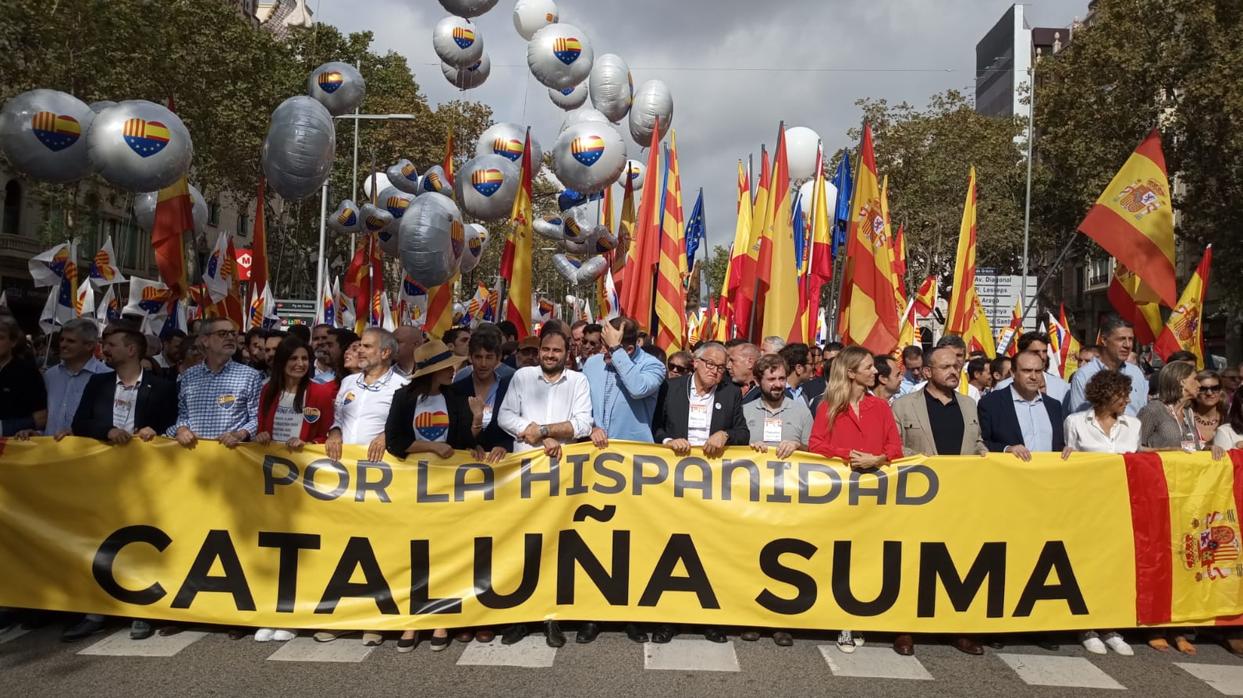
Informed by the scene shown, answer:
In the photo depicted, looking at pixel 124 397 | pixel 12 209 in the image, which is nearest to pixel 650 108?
pixel 124 397

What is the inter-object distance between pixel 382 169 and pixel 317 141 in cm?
2225

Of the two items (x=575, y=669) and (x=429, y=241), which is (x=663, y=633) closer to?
(x=575, y=669)

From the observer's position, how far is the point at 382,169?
34.8m

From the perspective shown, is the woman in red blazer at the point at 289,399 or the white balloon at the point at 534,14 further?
the white balloon at the point at 534,14

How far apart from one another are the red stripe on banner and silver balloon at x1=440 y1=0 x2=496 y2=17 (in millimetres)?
14282

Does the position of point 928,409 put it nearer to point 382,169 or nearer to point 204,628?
point 204,628

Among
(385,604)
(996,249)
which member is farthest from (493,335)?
(996,249)

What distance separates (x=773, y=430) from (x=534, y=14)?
13916mm

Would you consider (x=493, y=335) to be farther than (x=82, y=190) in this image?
No

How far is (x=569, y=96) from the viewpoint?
1791cm

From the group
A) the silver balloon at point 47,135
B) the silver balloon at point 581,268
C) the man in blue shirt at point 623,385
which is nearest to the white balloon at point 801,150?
the silver balloon at point 581,268

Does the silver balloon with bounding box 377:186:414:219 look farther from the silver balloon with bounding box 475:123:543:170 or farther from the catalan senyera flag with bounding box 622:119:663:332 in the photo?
the catalan senyera flag with bounding box 622:119:663:332

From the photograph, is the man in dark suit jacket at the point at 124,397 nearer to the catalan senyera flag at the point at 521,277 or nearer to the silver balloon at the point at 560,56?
the catalan senyera flag at the point at 521,277

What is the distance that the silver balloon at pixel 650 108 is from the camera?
17.7 metres
